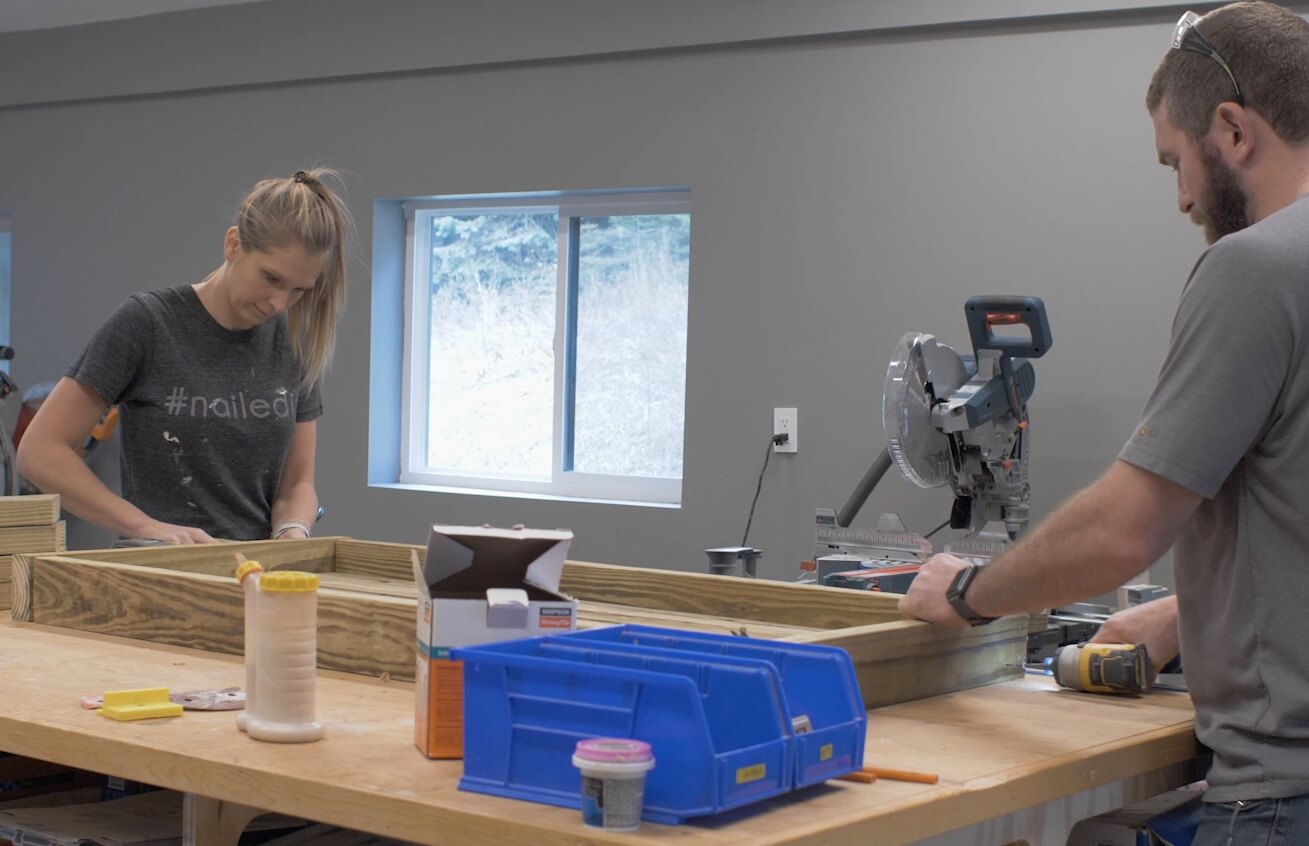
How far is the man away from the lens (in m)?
1.24

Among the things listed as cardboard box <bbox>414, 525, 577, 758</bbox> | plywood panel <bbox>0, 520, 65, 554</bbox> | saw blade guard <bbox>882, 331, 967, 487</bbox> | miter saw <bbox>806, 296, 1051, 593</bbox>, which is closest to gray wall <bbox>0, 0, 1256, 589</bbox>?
miter saw <bbox>806, 296, 1051, 593</bbox>

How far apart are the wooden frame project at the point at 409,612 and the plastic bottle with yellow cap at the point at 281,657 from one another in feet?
1.01

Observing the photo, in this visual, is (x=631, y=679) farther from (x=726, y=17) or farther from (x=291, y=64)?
(x=291, y=64)

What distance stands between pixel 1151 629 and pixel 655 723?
0.90 meters

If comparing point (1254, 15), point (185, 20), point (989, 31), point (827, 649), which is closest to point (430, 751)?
point (827, 649)

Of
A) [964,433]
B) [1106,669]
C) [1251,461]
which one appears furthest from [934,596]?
[964,433]

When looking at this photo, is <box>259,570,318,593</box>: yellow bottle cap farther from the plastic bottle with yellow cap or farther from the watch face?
the watch face

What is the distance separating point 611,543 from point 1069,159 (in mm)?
1713

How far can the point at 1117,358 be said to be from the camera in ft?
11.1

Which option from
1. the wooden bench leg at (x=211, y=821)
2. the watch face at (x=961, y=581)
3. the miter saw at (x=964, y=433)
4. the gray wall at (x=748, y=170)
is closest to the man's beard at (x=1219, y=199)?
the watch face at (x=961, y=581)

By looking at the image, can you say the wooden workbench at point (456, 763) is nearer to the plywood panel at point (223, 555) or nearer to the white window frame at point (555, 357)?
the plywood panel at point (223, 555)

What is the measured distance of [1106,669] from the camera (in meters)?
1.58

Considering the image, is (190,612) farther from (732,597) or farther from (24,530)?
(732,597)

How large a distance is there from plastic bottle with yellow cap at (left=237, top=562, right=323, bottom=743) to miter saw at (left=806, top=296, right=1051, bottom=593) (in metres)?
1.64
